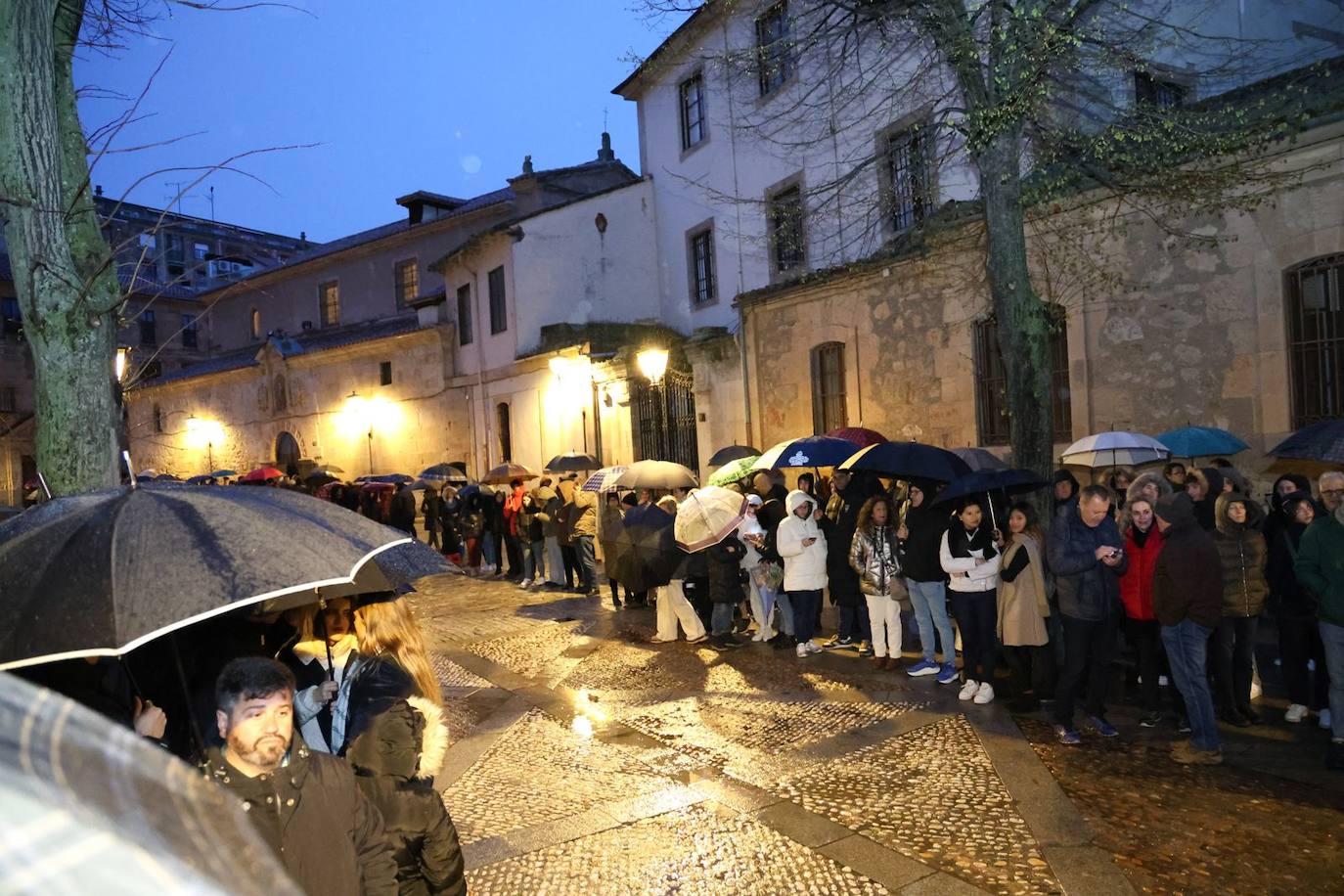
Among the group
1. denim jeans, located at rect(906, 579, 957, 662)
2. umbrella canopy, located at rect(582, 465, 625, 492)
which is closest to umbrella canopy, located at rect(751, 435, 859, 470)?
umbrella canopy, located at rect(582, 465, 625, 492)

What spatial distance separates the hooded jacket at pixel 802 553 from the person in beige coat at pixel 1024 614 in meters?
2.63

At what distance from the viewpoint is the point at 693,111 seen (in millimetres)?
25719

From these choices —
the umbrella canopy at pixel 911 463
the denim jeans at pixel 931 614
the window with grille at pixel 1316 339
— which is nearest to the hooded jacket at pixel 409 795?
the denim jeans at pixel 931 614

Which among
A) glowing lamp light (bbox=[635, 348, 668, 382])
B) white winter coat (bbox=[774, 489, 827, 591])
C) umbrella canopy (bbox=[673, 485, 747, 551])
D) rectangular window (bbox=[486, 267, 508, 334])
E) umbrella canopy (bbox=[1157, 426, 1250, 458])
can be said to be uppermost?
rectangular window (bbox=[486, 267, 508, 334])

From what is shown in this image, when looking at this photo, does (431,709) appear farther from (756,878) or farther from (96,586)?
(756,878)

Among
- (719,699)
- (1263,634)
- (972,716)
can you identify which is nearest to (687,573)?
(719,699)

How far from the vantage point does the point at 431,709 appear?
12.2 ft

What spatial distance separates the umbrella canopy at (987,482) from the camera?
26.7 ft

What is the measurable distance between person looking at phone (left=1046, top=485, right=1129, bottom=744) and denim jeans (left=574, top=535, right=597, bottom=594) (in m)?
9.53

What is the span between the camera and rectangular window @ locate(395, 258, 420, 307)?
37.3 m

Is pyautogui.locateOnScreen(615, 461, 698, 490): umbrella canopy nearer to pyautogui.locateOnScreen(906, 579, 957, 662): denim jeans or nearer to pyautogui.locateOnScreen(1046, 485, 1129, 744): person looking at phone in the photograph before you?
pyautogui.locateOnScreen(906, 579, 957, 662): denim jeans

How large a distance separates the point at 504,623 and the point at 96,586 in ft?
34.7

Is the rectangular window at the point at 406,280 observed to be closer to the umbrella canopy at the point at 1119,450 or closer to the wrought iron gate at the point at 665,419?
the wrought iron gate at the point at 665,419

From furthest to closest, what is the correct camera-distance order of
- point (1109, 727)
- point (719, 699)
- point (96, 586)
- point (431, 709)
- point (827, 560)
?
1. point (827, 560)
2. point (719, 699)
3. point (1109, 727)
4. point (431, 709)
5. point (96, 586)
